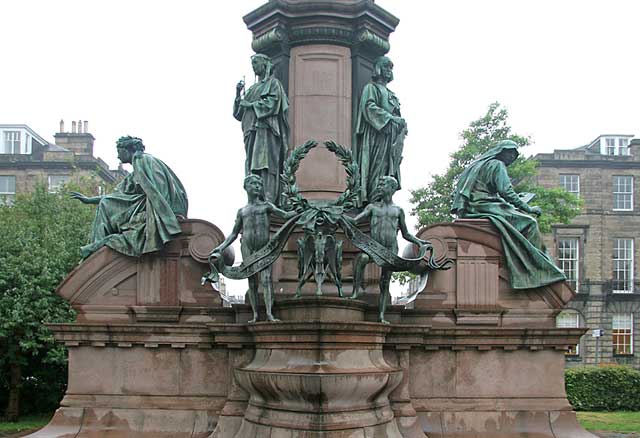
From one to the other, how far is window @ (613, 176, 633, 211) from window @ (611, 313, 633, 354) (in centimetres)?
669

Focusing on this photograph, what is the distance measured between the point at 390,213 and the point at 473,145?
1828 centimetres

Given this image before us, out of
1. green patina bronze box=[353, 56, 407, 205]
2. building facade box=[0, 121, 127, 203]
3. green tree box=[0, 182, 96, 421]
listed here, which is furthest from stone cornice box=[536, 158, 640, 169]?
green patina bronze box=[353, 56, 407, 205]

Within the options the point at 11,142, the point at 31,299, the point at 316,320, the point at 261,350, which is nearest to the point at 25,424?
the point at 31,299

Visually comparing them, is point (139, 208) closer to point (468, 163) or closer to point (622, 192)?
point (468, 163)

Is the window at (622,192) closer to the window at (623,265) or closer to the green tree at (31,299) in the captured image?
the window at (623,265)

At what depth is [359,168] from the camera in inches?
450

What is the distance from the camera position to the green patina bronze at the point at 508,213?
10930mm

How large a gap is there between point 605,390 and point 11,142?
1597 inches

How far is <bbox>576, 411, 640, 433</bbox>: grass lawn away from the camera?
16.5m

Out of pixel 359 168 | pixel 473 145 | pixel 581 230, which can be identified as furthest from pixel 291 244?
pixel 581 230

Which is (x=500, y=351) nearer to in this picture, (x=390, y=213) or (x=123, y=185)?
(x=390, y=213)

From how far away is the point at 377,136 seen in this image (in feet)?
37.6

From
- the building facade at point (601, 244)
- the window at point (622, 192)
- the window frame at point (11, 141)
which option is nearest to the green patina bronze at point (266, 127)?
the building facade at point (601, 244)

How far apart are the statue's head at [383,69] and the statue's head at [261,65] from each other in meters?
1.86
